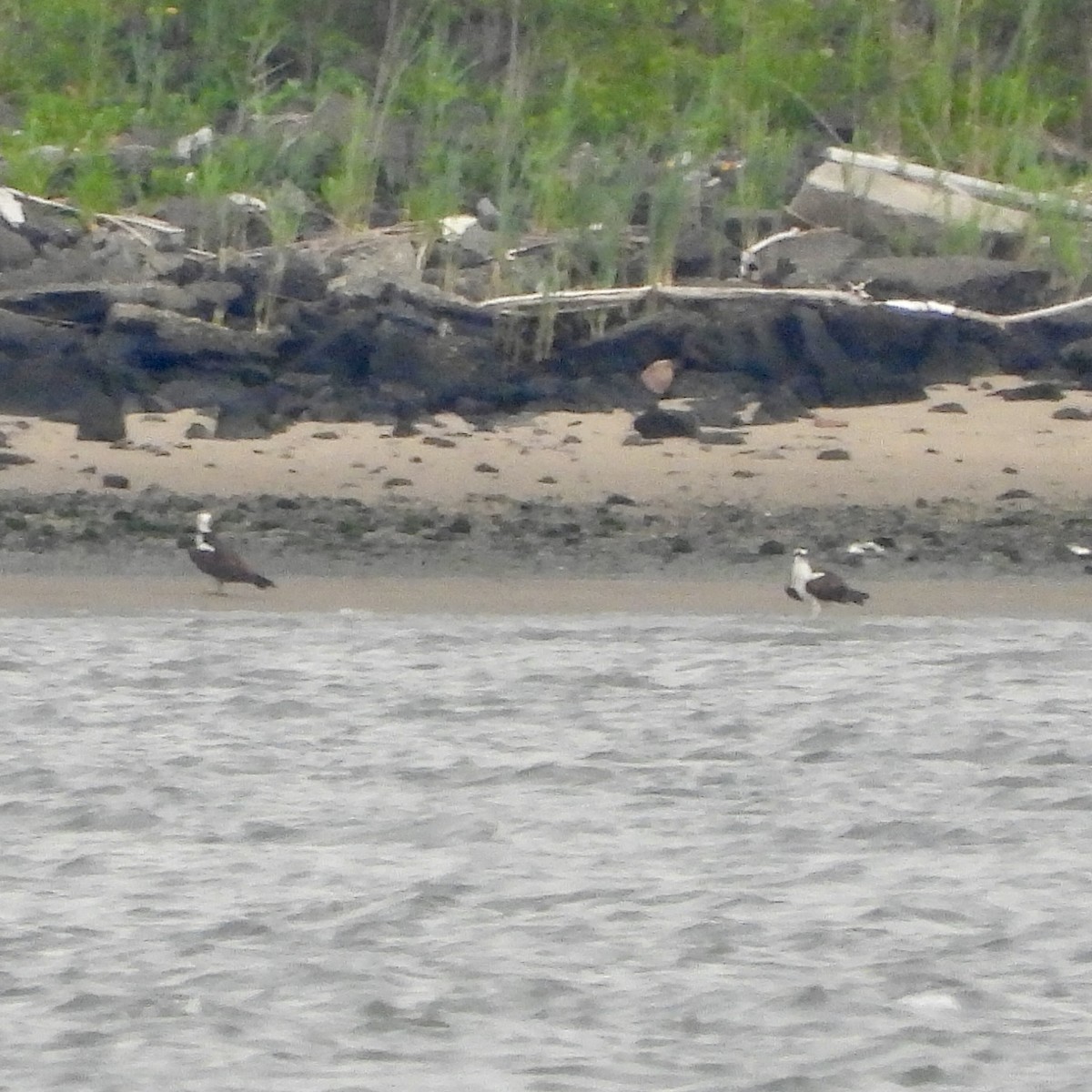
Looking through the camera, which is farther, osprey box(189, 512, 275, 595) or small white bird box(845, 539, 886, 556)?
small white bird box(845, 539, 886, 556)

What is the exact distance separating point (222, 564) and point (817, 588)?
2102 millimetres

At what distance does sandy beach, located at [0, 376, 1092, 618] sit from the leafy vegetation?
7.31 feet

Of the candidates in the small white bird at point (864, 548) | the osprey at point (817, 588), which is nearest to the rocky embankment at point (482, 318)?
the small white bird at point (864, 548)

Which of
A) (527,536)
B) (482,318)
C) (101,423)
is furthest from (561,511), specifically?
(482,318)

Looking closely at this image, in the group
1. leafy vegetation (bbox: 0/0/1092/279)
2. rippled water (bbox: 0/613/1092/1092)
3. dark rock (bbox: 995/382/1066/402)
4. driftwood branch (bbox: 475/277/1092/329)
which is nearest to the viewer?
rippled water (bbox: 0/613/1092/1092)

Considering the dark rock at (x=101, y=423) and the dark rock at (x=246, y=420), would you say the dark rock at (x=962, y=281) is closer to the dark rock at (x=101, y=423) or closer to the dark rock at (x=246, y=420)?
the dark rock at (x=246, y=420)

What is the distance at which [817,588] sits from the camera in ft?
32.9

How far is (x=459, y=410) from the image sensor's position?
13.2 metres

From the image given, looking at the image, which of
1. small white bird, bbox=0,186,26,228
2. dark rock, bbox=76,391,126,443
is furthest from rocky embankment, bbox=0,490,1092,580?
small white bird, bbox=0,186,26,228

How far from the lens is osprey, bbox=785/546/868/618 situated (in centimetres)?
1002

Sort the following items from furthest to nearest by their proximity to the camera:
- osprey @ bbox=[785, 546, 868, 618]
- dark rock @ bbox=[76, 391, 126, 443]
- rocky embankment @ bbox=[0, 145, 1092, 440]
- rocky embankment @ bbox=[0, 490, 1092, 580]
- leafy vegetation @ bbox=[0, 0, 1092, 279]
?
leafy vegetation @ bbox=[0, 0, 1092, 279]
rocky embankment @ bbox=[0, 145, 1092, 440]
dark rock @ bbox=[76, 391, 126, 443]
rocky embankment @ bbox=[0, 490, 1092, 580]
osprey @ bbox=[785, 546, 868, 618]

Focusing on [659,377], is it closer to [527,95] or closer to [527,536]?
[527,536]

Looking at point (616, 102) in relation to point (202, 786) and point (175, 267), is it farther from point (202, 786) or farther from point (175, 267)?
point (202, 786)

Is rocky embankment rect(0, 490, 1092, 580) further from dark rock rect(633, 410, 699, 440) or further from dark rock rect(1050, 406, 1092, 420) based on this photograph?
dark rock rect(1050, 406, 1092, 420)
